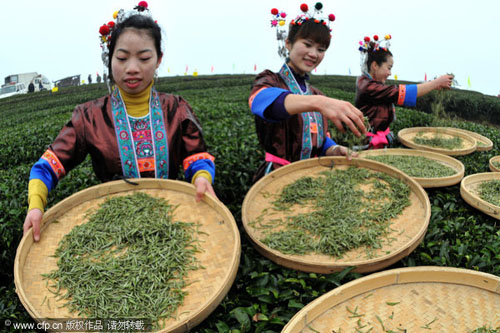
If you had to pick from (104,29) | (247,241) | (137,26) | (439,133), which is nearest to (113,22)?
(104,29)

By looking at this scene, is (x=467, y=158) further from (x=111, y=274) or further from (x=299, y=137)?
(x=111, y=274)

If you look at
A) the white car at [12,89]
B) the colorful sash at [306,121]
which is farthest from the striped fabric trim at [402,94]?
the white car at [12,89]

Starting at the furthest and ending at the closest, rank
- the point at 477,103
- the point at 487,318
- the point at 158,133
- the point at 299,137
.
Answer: the point at 477,103, the point at 299,137, the point at 158,133, the point at 487,318

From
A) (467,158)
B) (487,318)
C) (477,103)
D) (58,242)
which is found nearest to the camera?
(487,318)

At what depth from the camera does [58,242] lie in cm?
159

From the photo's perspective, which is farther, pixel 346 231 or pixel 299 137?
pixel 299 137

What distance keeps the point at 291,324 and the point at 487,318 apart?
0.82 metres

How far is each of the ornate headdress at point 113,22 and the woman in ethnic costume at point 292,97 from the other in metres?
0.78

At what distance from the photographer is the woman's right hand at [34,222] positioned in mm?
1535

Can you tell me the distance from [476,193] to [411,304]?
170cm

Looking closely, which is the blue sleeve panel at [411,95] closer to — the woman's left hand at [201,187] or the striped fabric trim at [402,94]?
the striped fabric trim at [402,94]

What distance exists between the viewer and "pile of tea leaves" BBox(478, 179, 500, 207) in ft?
8.12

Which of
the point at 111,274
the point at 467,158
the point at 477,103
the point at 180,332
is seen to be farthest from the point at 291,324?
the point at 477,103

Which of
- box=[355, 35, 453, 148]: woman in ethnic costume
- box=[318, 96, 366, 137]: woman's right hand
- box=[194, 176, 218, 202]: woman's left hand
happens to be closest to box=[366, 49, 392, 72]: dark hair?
box=[355, 35, 453, 148]: woman in ethnic costume
